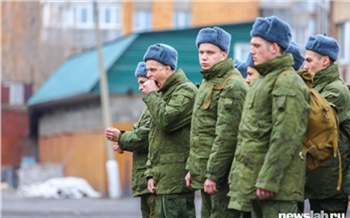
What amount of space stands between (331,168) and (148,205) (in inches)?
99.0

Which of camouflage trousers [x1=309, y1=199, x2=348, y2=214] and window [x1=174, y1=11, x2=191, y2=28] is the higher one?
window [x1=174, y1=11, x2=191, y2=28]

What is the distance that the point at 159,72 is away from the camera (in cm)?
1082

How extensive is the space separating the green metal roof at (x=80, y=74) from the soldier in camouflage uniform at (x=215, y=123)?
1088 inches

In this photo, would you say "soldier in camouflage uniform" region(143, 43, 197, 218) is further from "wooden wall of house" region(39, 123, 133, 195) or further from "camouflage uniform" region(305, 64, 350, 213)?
"wooden wall of house" region(39, 123, 133, 195)

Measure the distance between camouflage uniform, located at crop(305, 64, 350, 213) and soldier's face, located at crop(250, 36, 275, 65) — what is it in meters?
1.68

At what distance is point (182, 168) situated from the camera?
34.9 ft

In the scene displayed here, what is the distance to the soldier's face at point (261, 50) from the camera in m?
8.58

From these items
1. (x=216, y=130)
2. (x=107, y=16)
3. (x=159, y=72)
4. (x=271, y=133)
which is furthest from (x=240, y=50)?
(x=107, y=16)

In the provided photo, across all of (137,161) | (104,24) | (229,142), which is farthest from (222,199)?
(104,24)

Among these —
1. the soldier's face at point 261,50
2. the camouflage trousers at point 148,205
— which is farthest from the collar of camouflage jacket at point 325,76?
the camouflage trousers at point 148,205

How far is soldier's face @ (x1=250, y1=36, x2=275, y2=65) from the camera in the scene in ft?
28.1

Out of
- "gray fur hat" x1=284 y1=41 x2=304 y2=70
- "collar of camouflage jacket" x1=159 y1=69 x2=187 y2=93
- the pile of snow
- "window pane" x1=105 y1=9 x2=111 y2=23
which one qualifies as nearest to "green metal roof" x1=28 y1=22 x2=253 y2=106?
the pile of snow

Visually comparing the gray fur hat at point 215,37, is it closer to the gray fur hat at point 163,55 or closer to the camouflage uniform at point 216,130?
the camouflage uniform at point 216,130

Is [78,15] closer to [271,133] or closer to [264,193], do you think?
[271,133]
